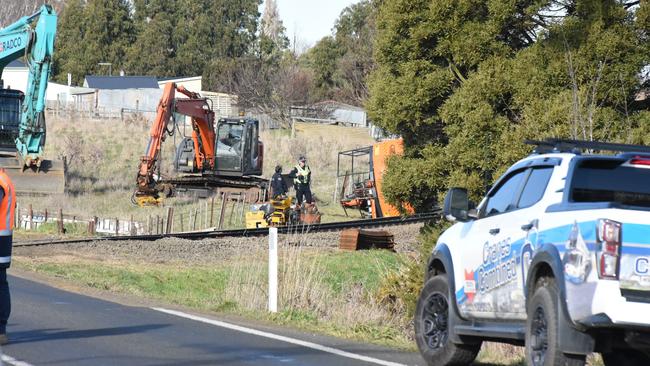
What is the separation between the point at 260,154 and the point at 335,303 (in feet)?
103

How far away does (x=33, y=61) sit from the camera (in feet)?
141

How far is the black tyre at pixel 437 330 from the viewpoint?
1018 centimetres

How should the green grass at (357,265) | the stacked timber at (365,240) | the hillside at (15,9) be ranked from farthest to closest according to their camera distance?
the hillside at (15,9), the stacked timber at (365,240), the green grass at (357,265)

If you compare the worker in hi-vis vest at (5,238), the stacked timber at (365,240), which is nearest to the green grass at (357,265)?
the stacked timber at (365,240)

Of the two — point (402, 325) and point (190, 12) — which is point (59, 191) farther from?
point (190, 12)

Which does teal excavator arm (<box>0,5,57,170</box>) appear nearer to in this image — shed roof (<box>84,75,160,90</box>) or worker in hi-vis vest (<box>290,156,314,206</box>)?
worker in hi-vis vest (<box>290,156,314,206</box>)

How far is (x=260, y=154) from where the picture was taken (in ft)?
156

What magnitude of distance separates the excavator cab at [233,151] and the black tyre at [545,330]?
3815 cm

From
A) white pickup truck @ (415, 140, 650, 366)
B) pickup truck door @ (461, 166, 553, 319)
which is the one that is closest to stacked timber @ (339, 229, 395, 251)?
white pickup truck @ (415, 140, 650, 366)

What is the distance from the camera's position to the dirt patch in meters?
26.6

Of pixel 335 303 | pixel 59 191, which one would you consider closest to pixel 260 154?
pixel 59 191

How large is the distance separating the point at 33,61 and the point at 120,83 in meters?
43.8

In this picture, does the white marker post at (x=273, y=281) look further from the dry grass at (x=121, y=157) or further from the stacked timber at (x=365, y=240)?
the dry grass at (x=121, y=157)

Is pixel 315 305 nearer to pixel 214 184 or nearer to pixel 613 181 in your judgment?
pixel 613 181
